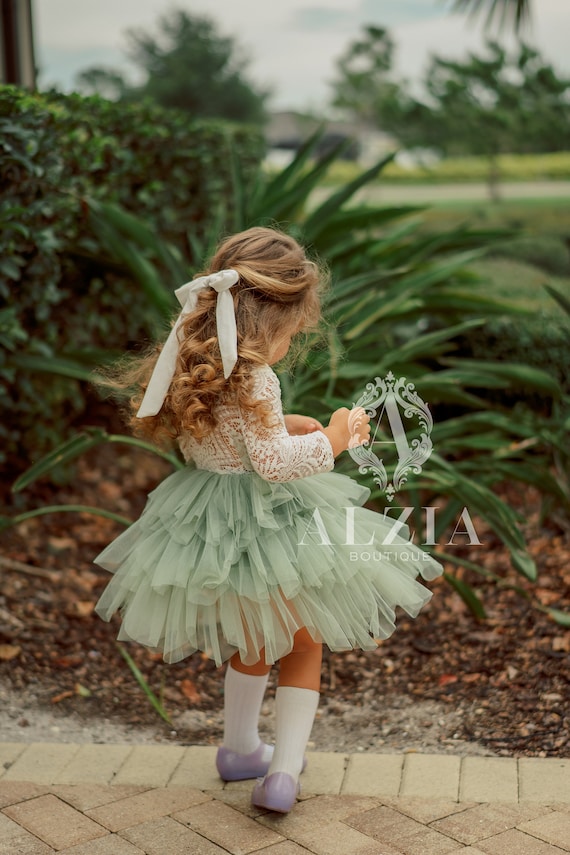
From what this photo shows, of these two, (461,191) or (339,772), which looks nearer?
(339,772)

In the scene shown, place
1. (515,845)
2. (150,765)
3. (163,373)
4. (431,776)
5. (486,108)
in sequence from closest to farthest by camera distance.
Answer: (515,845)
(163,373)
(431,776)
(150,765)
(486,108)

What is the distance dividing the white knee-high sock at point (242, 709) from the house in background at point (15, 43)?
5.13 m

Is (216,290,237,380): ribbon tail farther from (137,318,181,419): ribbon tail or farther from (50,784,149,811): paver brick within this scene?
(50,784,149,811): paver brick

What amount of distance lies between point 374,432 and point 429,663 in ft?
2.35

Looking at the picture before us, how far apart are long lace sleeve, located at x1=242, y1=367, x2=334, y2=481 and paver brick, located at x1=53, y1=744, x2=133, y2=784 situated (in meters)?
0.85

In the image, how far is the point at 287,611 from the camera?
2.10 meters

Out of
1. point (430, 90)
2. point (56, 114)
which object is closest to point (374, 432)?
point (56, 114)

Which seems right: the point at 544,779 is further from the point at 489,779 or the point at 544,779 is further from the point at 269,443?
the point at 269,443

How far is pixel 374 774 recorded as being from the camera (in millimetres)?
2324

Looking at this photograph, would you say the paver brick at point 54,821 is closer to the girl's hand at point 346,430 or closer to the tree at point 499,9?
the girl's hand at point 346,430

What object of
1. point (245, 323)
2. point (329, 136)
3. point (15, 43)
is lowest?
point (245, 323)

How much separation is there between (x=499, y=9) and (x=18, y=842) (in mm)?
4118

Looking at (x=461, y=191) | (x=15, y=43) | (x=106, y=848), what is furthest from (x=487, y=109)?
(x=106, y=848)

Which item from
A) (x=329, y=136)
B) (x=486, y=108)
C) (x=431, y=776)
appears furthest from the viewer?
(x=329, y=136)
